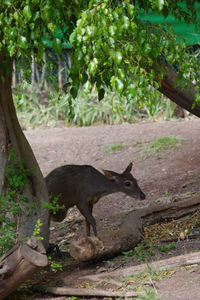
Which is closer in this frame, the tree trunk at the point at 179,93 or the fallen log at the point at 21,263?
the fallen log at the point at 21,263

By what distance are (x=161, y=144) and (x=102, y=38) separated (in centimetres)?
754

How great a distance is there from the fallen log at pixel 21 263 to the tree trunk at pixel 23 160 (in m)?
1.22

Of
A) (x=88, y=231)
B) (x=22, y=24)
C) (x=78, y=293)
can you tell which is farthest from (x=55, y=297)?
(x=22, y=24)

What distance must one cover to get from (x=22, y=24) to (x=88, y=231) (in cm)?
406

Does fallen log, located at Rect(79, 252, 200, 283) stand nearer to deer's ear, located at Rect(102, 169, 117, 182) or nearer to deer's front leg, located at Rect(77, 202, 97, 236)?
deer's front leg, located at Rect(77, 202, 97, 236)

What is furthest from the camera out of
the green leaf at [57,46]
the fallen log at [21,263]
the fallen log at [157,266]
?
the fallen log at [157,266]

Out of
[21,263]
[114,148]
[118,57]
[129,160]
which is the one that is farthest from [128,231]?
[114,148]

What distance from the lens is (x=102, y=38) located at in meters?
4.27

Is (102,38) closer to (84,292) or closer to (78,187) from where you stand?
(84,292)

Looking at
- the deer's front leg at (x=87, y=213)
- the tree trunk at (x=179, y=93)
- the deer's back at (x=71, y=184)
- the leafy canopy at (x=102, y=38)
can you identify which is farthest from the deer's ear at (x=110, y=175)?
the leafy canopy at (x=102, y=38)

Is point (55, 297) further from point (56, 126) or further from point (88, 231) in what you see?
point (56, 126)

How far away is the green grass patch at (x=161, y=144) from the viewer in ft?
37.8

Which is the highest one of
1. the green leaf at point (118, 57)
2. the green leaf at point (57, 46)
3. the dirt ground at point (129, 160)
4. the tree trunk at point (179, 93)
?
the green leaf at point (57, 46)

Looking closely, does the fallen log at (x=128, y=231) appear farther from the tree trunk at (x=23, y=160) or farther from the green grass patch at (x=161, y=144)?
the green grass patch at (x=161, y=144)
